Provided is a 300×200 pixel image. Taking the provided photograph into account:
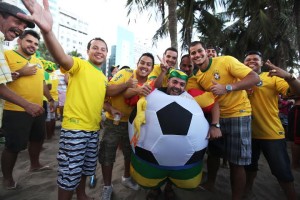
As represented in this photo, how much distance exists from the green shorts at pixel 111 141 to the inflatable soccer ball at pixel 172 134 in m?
0.73

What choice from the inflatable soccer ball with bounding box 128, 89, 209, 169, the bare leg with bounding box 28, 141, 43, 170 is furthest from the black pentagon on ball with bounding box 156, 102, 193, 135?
the bare leg with bounding box 28, 141, 43, 170

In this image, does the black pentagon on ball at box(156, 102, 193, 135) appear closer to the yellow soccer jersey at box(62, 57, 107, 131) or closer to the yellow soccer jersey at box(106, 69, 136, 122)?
the yellow soccer jersey at box(62, 57, 107, 131)

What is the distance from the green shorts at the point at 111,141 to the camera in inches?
115

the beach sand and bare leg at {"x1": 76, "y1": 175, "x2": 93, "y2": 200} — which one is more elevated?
bare leg at {"x1": 76, "y1": 175, "x2": 93, "y2": 200}

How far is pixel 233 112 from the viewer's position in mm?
2809

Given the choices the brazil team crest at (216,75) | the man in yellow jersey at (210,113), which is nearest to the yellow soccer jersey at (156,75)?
the man in yellow jersey at (210,113)

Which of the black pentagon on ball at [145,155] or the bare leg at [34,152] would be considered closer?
the black pentagon on ball at [145,155]

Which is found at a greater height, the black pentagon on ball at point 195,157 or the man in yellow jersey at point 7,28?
the man in yellow jersey at point 7,28

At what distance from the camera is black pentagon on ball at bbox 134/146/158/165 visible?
2.21 metres

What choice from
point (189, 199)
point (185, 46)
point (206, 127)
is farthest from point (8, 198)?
point (185, 46)

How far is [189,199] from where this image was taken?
3.04m

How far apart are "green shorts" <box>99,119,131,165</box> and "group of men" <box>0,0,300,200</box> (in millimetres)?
12

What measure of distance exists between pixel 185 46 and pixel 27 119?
32.9 ft

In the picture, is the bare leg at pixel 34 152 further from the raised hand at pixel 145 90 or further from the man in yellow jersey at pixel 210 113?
the man in yellow jersey at pixel 210 113
